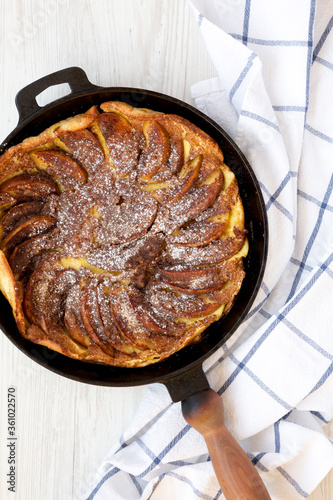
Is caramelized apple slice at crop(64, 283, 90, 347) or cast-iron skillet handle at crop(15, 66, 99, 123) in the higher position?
cast-iron skillet handle at crop(15, 66, 99, 123)

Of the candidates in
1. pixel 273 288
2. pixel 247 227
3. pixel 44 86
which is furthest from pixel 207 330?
pixel 44 86

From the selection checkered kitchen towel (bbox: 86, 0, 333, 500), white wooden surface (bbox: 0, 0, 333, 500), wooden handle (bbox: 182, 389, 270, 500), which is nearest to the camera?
wooden handle (bbox: 182, 389, 270, 500)

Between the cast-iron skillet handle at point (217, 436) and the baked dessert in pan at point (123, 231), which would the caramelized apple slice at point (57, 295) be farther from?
the cast-iron skillet handle at point (217, 436)

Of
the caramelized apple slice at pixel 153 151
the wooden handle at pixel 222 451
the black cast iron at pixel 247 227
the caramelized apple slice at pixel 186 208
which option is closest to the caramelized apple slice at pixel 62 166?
the black cast iron at pixel 247 227

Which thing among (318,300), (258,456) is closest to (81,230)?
(318,300)

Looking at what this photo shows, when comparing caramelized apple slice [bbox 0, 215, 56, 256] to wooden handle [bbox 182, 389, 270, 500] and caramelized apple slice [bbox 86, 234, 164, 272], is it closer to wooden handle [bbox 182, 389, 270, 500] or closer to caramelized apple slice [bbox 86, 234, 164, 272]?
caramelized apple slice [bbox 86, 234, 164, 272]

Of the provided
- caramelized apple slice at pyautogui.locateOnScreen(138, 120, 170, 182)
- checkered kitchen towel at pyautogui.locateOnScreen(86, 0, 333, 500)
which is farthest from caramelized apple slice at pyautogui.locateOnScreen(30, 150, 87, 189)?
checkered kitchen towel at pyautogui.locateOnScreen(86, 0, 333, 500)
